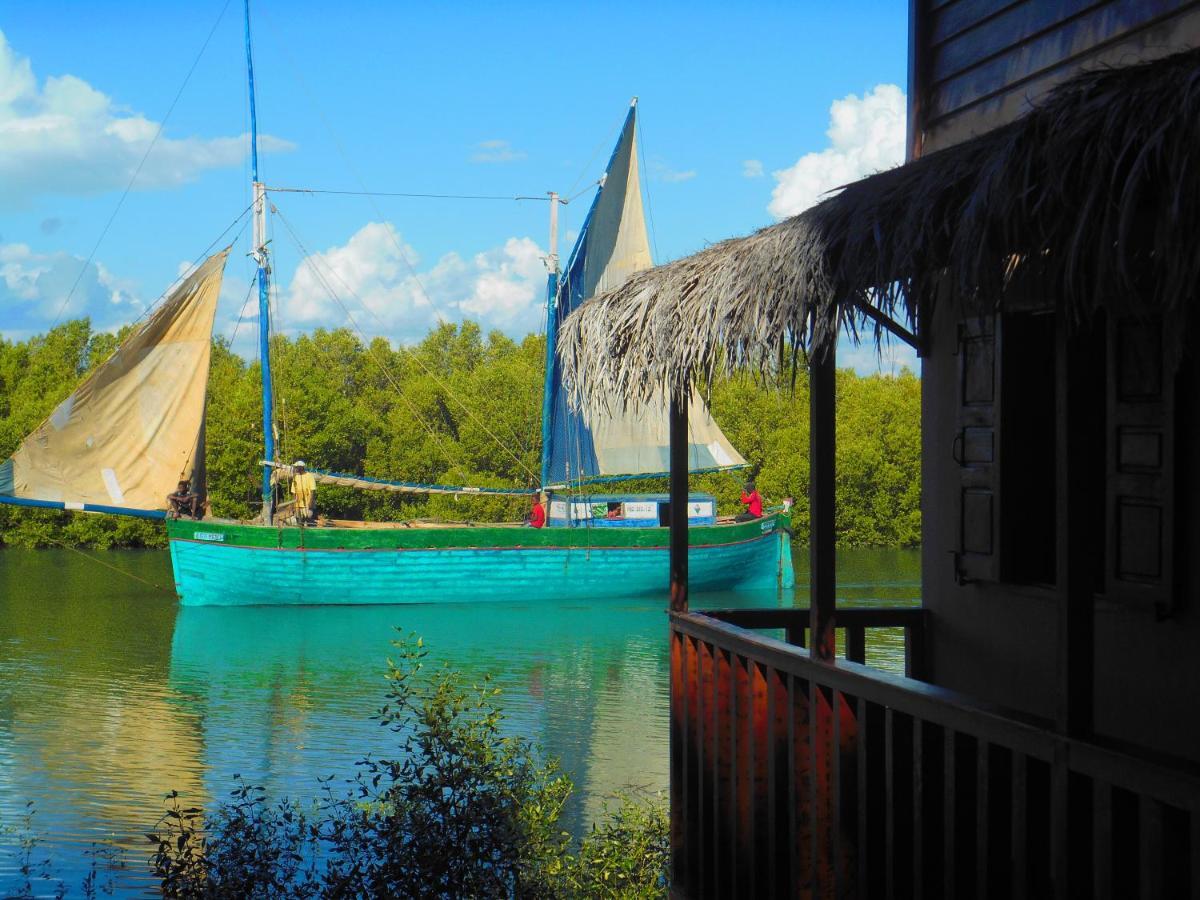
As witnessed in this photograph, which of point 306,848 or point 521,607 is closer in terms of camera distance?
point 306,848

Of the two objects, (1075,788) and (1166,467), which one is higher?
(1166,467)

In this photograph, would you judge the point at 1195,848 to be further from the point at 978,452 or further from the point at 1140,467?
Answer: the point at 978,452

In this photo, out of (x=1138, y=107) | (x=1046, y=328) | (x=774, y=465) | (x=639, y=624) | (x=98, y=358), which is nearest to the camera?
(x=1138, y=107)

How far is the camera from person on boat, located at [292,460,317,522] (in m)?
22.5

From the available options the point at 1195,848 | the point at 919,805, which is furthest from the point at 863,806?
the point at 1195,848

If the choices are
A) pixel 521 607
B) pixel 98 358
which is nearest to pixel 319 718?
pixel 521 607

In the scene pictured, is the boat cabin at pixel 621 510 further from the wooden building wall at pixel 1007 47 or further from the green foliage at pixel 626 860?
the wooden building wall at pixel 1007 47

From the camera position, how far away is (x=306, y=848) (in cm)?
655

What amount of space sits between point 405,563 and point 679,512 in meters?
18.4

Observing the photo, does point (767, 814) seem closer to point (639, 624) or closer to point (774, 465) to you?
point (639, 624)

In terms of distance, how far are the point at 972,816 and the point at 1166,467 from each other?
3.59ft

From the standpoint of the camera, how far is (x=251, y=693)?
42.4ft

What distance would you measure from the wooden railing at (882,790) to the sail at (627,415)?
53.0 feet

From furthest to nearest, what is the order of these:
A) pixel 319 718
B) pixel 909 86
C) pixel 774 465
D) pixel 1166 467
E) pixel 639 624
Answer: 1. pixel 774 465
2. pixel 639 624
3. pixel 319 718
4. pixel 909 86
5. pixel 1166 467
